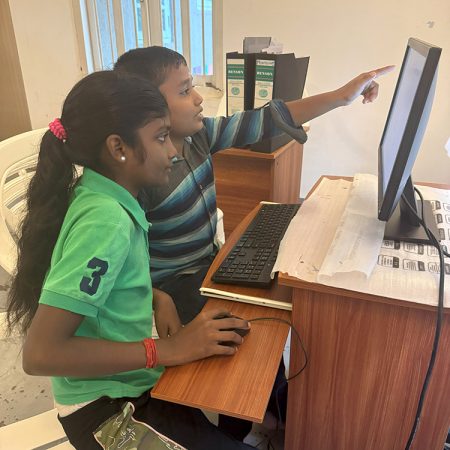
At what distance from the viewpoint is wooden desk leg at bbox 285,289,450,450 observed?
2.51ft

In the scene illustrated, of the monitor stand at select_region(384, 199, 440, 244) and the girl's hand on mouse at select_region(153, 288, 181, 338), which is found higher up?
the monitor stand at select_region(384, 199, 440, 244)

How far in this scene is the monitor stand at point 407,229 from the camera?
85cm

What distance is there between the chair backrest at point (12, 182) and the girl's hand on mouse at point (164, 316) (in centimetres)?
44

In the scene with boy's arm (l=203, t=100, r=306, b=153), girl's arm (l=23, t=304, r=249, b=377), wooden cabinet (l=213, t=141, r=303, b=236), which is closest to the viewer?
girl's arm (l=23, t=304, r=249, b=377)

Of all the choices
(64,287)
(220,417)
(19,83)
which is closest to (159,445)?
(64,287)

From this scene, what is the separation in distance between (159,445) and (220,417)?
596 mm

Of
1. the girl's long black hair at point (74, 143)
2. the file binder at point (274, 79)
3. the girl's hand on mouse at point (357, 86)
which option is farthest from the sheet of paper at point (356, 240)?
the file binder at point (274, 79)

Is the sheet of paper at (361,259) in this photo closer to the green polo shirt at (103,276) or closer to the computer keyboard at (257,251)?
the computer keyboard at (257,251)

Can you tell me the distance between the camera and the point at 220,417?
4.11 ft

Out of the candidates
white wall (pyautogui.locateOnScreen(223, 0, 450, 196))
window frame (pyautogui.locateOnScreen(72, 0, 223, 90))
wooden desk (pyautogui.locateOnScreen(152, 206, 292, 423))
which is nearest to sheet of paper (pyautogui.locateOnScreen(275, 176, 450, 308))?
wooden desk (pyautogui.locateOnScreen(152, 206, 292, 423))

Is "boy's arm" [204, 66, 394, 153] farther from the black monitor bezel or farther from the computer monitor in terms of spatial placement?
the black monitor bezel

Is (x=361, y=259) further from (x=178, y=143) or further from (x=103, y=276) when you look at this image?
(x=178, y=143)

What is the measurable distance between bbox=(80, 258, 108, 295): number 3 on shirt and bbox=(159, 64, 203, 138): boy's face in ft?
1.65

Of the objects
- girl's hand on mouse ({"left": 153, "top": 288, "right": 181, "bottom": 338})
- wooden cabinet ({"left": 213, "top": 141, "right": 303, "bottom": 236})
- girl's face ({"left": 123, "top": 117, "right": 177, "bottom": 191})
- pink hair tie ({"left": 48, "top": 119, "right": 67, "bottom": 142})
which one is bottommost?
wooden cabinet ({"left": 213, "top": 141, "right": 303, "bottom": 236})
